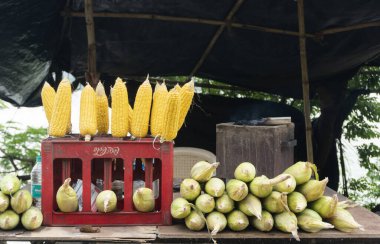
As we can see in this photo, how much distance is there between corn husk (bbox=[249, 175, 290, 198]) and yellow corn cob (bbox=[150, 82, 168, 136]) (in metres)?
0.49

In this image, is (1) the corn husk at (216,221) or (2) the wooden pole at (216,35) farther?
(2) the wooden pole at (216,35)

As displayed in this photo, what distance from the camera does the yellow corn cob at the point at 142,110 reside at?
206 centimetres

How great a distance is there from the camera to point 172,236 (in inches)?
73.3

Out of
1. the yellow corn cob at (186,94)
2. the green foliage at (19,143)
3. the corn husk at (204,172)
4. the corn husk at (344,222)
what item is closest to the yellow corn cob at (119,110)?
the yellow corn cob at (186,94)

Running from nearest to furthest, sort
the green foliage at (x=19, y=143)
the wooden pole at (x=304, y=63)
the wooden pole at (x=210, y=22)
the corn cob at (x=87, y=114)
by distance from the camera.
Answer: the corn cob at (x=87, y=114) < the wooden pole at (x=304, y=63) < the wooden pole at (x=210, y=22) < the green foliage at (x=19, y=143)

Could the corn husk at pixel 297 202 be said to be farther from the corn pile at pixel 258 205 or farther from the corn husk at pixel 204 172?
the corn husk at pixel 204 172

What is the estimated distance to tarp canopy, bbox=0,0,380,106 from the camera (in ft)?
13.7

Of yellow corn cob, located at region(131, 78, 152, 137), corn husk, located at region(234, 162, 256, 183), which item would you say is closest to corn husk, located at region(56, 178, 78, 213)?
yellow corn cob, located at region(131, 78, 152, 137)

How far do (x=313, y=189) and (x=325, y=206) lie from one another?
0.09 metres

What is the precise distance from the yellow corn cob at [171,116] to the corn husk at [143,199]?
0.25 m

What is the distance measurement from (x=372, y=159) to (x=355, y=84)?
53.9 inches

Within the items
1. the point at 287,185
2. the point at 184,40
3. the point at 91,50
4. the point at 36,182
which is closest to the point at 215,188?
the point at 287,185

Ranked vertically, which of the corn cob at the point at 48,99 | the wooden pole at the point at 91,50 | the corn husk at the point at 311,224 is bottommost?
the corn husk at the point at 311,224

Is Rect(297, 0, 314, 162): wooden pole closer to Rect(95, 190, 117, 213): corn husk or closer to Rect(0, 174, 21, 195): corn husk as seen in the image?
Rect(95, 190, 117, 213): corn husk
